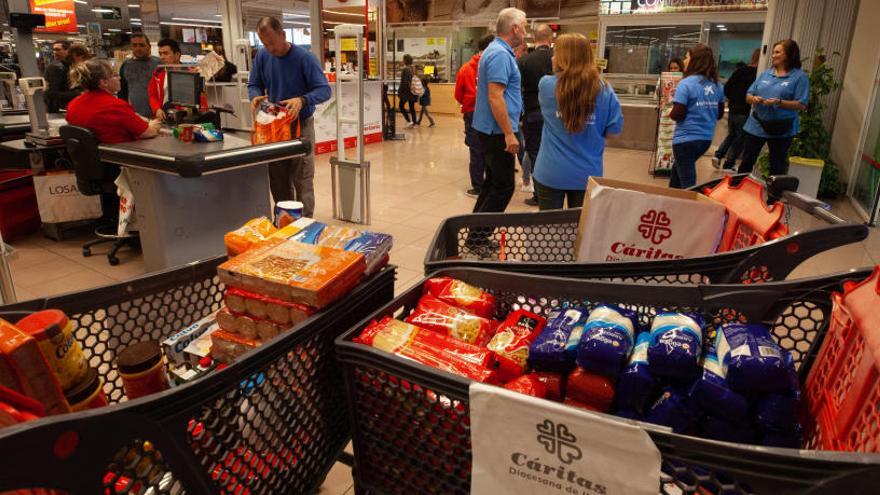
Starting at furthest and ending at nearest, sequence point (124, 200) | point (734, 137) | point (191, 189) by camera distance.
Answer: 1. point (734, 137)
2. point (124, 200)
3. point (191, 189)

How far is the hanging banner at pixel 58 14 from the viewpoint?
7.08m

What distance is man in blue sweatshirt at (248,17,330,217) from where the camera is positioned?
14.3 ft

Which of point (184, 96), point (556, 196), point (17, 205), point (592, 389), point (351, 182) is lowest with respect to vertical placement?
point (17, 205)

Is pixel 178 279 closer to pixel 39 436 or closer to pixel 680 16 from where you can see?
pixel 39 436

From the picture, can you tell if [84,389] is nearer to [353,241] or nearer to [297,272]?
[297,272]

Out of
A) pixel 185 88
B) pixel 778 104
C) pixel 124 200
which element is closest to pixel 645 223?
pixel 124 200

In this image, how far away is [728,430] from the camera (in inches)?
34.2

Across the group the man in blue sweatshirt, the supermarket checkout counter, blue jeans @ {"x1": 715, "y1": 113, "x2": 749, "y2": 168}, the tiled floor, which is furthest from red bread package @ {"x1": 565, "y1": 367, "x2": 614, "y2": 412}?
blue jeans @ {"x1": 715, "y1": 113, "x2": 749, "y2": 168}

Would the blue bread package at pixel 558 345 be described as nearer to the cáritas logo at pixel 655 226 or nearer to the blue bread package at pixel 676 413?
the blue bread package at pixel 676 413

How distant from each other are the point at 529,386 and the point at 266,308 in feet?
1.86

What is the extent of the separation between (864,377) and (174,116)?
208 inches

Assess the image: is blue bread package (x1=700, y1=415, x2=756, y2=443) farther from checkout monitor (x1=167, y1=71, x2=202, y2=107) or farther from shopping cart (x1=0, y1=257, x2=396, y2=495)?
checkout monitor (x1=167, y1=71, x2=202, y2=107)

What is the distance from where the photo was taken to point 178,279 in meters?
1.34

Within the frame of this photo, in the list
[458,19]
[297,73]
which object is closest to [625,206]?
[297,73]
